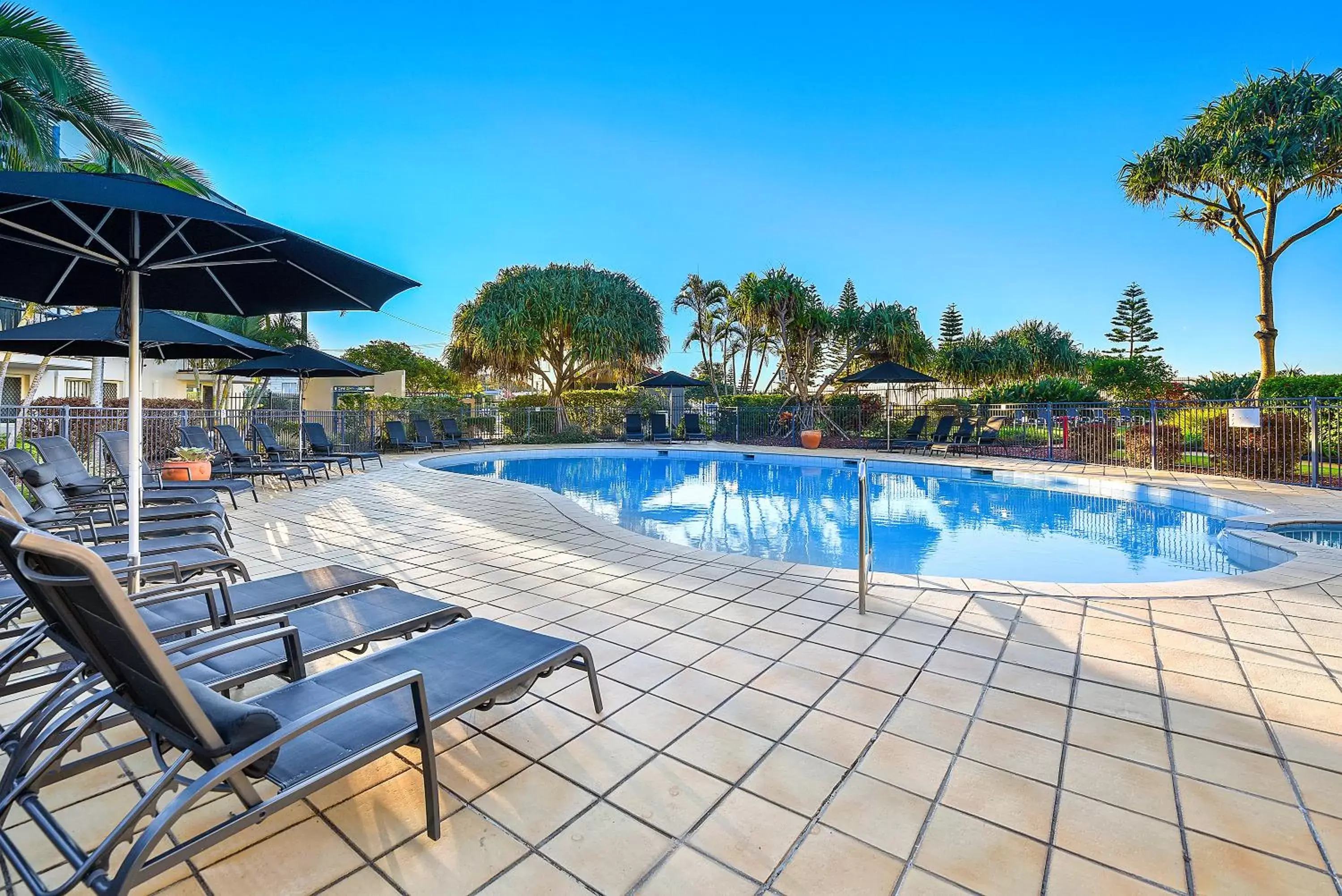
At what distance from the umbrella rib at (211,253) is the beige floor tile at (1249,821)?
432 centimetres

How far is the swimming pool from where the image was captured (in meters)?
5.91

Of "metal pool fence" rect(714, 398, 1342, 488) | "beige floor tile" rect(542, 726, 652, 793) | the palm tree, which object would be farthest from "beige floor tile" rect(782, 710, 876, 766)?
the palm tree

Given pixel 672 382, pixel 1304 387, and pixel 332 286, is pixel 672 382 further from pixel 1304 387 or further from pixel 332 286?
pixel 332 286

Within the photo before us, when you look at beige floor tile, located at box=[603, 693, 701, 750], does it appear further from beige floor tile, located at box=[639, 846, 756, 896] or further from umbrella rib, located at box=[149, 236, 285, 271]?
umbrella rib, located at box=[149, 236, 285, 271]

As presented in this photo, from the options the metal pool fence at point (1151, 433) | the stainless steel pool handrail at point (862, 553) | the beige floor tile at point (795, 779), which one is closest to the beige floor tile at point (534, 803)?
the beige floor tile at point (795, 779)

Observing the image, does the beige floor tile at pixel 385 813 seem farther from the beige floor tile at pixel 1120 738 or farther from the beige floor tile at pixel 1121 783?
the beige floor tile at pixel 1120 738

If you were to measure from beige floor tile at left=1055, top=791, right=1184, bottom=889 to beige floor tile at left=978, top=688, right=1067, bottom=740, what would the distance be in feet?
1.34

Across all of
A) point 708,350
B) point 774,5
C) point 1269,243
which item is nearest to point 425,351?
point 708,350

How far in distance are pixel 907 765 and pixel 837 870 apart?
57cm

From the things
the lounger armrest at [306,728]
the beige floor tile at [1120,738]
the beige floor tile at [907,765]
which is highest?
the lounger armrest at [306,728]

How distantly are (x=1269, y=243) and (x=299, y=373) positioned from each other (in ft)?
72.1

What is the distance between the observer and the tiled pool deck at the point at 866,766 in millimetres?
1556

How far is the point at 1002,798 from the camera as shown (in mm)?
1843

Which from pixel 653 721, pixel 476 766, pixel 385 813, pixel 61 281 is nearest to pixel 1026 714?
pixel 653 721
